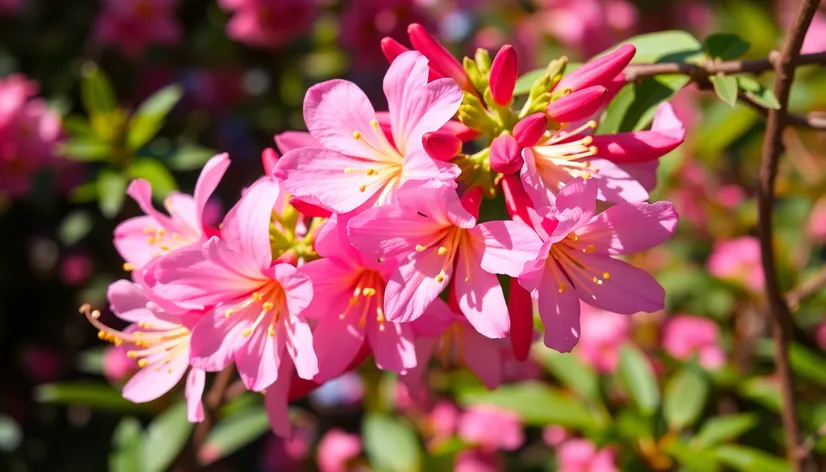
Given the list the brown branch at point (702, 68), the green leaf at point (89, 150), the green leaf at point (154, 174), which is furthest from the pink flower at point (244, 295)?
the green leaf at point (89, 150)

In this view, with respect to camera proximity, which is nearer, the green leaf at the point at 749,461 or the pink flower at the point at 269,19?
the green leaf at the point at 749,461

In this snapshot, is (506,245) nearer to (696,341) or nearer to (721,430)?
(721,430)

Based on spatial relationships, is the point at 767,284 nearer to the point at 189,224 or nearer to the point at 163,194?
the point at 189,224

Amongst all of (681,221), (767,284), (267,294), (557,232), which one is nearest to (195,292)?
(267,294)

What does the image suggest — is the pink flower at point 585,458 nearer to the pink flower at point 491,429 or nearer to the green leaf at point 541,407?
the green leaf at point 541,407

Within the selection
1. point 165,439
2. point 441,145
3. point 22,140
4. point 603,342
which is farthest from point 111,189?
point 603,342
